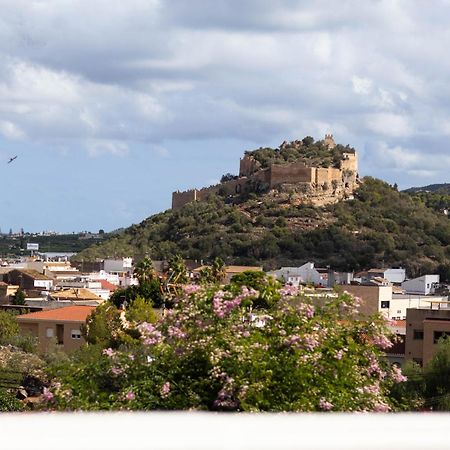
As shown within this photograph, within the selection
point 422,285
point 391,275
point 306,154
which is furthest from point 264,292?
point 306,154

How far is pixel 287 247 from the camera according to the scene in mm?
89812

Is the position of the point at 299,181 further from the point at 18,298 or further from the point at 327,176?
the point at 18,298

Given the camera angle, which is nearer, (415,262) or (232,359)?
(232,359)

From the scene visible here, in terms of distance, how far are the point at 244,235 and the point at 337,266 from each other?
9.51 m

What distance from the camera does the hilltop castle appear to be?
103m

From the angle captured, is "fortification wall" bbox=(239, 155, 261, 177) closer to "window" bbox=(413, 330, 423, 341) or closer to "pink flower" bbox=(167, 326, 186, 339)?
"window" bbox=(413, 330, 423, 341)

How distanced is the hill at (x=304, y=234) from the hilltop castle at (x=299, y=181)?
1403mm

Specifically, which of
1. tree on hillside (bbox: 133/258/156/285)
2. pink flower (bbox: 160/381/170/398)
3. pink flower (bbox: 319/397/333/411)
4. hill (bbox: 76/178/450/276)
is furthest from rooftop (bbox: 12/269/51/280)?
pink flower (bbox: 319/397/333/411)

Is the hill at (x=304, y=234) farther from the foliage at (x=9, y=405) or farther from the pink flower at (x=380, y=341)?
the pink flower at (x=380, y=341)

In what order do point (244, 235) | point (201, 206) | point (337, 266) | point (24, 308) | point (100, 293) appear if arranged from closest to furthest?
point (24, 308) < point (100, 293) < point (337, 266) < point (244, 235) < point (201, 206)

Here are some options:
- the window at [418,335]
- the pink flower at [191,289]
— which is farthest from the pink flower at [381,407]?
the window at [418,335]
